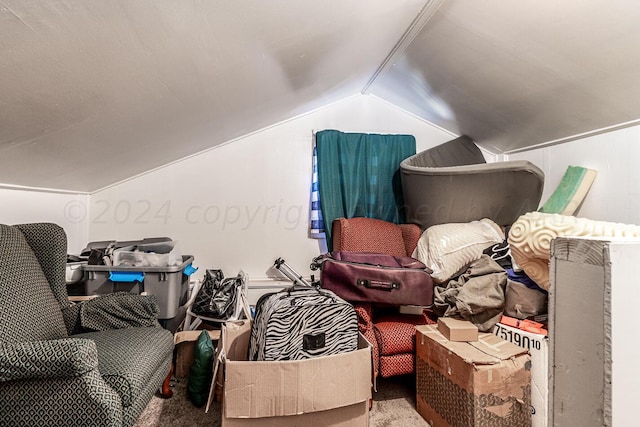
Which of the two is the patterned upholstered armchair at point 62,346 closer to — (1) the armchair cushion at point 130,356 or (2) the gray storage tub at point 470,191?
(1) the armchair cushion at point 130,356

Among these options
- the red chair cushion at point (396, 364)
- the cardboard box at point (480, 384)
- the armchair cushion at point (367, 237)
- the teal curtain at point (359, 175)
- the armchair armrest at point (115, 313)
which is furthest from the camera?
the teal curtain at point (359, 175)

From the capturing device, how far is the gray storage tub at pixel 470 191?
2.07 meters

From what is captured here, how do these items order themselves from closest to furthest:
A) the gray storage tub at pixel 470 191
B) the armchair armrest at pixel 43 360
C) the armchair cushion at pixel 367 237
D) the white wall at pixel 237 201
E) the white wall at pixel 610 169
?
the armchair armrest at pixel 43 360 < the white wall at pixel 610 169 < the gray storage tub at pixel 470 191 < the armchair cushion at pixel 367 237 < the white wall at pixel 237 201

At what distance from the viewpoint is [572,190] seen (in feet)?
6.86

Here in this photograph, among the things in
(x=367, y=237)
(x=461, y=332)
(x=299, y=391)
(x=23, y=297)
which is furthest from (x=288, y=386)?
(x=367, y=237)

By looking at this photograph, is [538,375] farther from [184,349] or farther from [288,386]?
[184,349]

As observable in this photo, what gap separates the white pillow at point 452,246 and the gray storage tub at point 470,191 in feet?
0.76

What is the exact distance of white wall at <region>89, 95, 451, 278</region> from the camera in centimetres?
248

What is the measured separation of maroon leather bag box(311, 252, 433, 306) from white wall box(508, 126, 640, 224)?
125 cm

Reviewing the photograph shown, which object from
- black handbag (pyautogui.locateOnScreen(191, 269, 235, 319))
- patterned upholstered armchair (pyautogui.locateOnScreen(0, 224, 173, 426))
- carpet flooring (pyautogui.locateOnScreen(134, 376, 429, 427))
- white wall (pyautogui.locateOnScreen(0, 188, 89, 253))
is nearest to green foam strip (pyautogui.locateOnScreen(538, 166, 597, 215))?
carpet flooring (pyautogui.locateOnScreen(134, 376, 429, 427))

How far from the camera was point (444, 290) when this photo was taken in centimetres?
179

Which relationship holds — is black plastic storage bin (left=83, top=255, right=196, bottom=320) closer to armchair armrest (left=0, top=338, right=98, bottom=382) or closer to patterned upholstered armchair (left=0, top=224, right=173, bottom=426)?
patterned upholstered armchair (left=0, top=224, right=173, bottom=426)

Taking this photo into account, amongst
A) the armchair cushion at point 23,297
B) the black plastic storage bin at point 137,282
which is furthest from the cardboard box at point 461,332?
the armchair cushion at point 23,297

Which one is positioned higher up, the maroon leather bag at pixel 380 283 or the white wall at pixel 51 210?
the white wall at pixel 51 210
